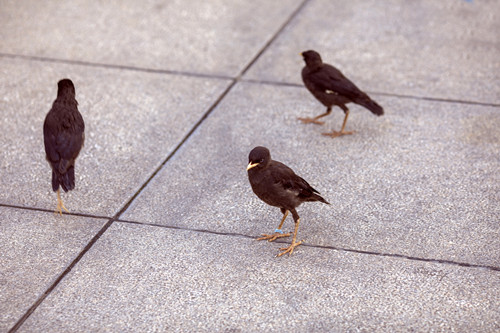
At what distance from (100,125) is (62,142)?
1.54m

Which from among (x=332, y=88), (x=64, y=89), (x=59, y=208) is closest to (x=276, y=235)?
(x=59, y=208)

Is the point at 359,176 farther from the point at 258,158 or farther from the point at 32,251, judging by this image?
the point at 32,251

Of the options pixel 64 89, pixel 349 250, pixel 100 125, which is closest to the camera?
pixel 349 250

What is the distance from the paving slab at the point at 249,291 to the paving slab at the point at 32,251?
0.12 m

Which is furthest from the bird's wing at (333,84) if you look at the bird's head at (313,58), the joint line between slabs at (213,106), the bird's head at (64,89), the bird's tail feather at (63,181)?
the bird's tail feather at (63,181)

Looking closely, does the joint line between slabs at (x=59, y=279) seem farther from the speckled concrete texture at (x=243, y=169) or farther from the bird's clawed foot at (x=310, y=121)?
the bird's clawed foot at (x=310, y=121)

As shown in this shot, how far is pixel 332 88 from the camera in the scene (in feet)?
20.3

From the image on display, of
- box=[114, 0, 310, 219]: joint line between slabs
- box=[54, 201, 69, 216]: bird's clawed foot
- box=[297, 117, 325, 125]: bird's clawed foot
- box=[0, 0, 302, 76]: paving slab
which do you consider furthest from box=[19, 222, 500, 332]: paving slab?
box=[0, 0, 302, 76]: paving slab

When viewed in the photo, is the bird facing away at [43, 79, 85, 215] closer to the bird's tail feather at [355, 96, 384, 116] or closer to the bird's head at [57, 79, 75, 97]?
the bird's head at [57, 79, 75, 97]

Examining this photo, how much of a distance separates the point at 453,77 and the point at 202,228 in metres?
4.00

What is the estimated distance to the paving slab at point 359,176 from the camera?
4852 millimetres

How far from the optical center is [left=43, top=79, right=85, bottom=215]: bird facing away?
188 inches

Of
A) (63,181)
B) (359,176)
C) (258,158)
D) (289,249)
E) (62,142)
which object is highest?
(258,158)

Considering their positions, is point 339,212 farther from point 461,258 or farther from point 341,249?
point 461,258
